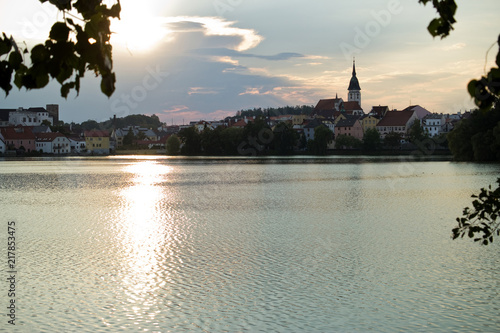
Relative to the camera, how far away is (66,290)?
10.5 metres

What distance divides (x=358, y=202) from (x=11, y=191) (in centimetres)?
1864

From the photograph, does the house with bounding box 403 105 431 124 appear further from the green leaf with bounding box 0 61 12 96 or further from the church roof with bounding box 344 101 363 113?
the green leaf with bounding box 0 61 12 96

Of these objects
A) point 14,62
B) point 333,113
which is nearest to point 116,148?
point 333,113

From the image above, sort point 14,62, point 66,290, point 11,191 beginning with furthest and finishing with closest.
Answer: point 11,191, point 66,290, point 14,62

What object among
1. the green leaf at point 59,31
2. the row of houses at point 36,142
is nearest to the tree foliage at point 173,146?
the row of houses at point 36,142

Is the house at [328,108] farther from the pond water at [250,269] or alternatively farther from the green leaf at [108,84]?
the green leaf at [108,84]

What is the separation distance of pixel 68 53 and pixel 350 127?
132m

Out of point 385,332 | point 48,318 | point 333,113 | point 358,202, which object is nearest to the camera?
point 385,332

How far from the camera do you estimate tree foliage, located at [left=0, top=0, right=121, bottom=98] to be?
2609mm

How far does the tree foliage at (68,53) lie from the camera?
261 cm

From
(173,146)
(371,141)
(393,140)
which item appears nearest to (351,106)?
(393,140)

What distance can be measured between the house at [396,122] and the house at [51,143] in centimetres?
7092

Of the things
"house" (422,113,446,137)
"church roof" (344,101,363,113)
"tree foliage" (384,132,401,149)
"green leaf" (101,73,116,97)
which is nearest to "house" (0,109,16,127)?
"church roof" (344,101,363,113)

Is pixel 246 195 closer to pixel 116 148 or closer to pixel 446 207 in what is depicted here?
pixel 446 207
